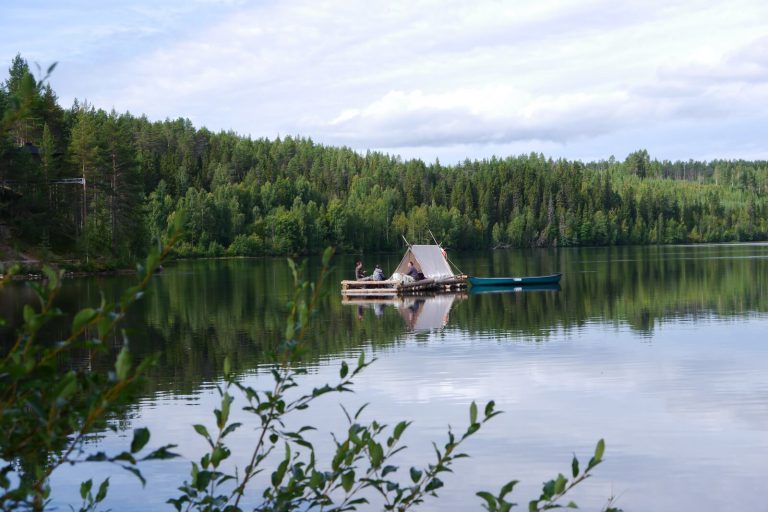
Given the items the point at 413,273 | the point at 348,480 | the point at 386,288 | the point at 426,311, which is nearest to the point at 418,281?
the point at 413,273

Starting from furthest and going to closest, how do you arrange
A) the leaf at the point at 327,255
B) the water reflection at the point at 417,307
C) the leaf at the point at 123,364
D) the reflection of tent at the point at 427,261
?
the reflection of tent at the point at 427,261 < the water reflection at the point at 417,307 < the leaf at the point at 327,255 < the leaf at the point at 123,364

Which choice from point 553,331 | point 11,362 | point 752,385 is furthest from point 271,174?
point 11,362

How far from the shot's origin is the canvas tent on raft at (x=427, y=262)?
59.1 metres

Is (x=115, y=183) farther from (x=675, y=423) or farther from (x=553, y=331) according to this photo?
(x=675, y=423)

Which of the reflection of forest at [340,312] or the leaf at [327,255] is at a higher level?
the leaf at [327,255]

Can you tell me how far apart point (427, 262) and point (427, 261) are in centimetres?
11

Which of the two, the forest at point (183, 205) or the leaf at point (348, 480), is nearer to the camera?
the leaf at point (348, 480)

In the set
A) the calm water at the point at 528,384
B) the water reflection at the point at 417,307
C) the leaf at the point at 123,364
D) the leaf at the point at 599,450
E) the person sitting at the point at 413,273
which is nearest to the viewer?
the leaf at the point at 123,364

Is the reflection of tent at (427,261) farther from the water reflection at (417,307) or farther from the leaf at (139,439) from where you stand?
the leaf at (139,439)

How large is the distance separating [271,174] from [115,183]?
106 metres

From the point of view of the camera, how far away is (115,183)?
77750 millimetres

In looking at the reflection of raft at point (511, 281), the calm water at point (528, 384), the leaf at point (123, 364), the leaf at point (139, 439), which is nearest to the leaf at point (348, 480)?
the calm water at point (528, 384)

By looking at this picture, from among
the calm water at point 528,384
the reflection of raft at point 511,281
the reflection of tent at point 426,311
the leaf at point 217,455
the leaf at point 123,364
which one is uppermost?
the leaf at point 123,364

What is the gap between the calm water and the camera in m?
14.3
